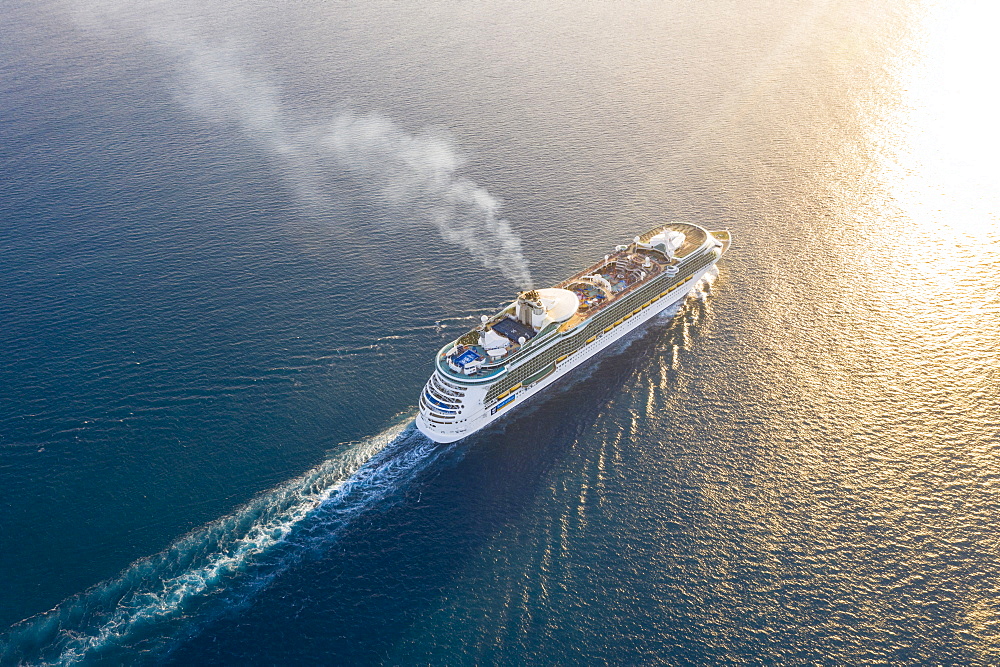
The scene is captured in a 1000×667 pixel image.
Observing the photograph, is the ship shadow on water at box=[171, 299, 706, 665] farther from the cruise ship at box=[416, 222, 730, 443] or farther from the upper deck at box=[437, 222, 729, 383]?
the upper deck at box=[437, 222, 729, 383]

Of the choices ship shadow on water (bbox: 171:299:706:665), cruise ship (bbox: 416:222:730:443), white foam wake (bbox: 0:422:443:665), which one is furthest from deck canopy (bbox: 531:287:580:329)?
white foam wake (bbox: 0:422:443:665)

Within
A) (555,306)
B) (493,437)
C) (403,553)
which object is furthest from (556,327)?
(403,553)

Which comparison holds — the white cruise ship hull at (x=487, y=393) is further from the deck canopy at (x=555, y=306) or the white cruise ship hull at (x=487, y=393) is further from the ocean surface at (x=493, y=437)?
the deck canopy at (x=555, y=306)

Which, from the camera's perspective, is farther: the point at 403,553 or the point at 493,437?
the point at 493,437

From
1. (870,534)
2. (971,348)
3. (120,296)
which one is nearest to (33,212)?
(120,296)

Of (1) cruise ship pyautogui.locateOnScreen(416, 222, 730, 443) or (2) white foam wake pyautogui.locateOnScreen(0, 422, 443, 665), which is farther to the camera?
(1) cruise ship pyautogui.locateOnScreen(416, 222, 730, 443)

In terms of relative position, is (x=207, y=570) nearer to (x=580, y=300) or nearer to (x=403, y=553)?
(x=403, y=553)
